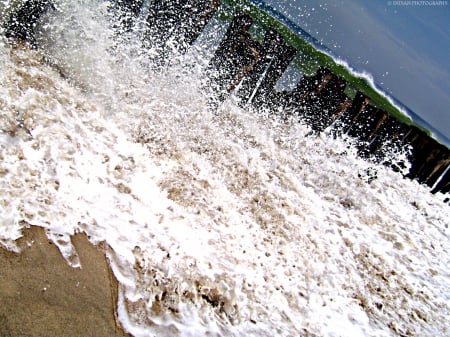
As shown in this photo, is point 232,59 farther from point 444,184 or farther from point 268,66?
point 444,184

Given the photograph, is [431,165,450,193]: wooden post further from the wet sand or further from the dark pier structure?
the wet sand

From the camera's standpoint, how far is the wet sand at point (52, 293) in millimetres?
2625

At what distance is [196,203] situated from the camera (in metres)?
4.73

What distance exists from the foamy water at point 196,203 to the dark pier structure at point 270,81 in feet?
1.08

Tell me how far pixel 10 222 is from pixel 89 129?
1.86 metres

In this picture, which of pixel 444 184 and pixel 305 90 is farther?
pixel 444 184

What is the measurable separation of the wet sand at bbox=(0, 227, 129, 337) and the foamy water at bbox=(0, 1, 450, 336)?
110 millimetres

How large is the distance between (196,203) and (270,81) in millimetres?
3107

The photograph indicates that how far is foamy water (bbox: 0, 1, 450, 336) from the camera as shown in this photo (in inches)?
140

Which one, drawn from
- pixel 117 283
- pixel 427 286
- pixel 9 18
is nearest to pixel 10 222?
pixel 117 283

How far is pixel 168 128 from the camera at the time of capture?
18.4ft

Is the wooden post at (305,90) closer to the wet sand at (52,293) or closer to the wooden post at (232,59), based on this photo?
the wooden post at (232,59)

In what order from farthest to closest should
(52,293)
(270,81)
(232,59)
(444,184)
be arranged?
(444,184) → (270,81) → (232,59) → (52,293)

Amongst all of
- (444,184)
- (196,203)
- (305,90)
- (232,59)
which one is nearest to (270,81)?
(305,90)
